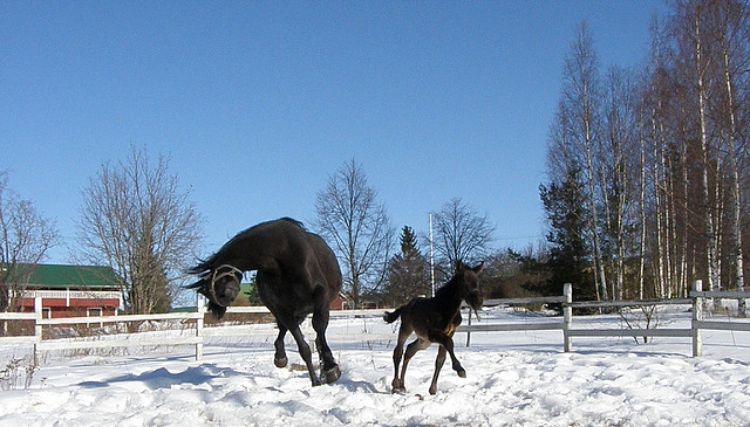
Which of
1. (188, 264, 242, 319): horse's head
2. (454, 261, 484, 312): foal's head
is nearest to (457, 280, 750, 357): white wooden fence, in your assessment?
(454, 261, 484, 312): foal's head

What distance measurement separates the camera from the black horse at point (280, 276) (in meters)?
8.13

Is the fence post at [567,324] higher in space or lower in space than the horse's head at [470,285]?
lower

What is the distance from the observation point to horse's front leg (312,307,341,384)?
8094 millimetres

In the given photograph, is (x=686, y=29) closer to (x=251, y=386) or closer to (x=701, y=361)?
(x=701, y=361)

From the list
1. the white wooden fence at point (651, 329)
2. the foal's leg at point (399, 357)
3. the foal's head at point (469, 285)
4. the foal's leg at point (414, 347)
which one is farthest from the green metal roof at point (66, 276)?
the foal's head at point (469, 285)

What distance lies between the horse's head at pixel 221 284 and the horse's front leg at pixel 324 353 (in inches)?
39.4

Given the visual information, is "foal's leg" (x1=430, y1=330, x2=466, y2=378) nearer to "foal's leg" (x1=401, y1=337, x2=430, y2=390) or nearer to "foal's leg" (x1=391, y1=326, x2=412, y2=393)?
"foal's leg" (x1=401, y1=337, x2=430, y2=390)

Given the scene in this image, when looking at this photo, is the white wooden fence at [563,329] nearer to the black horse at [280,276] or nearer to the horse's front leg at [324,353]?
the black horse at [280,276]

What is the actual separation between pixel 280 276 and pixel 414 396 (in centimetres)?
214

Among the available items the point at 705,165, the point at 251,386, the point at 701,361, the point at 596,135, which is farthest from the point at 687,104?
the point at 251,386

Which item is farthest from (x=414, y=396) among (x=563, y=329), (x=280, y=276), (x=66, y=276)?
(x=66, y=276)

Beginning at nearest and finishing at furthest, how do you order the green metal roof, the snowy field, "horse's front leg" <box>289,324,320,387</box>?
the snowy field
"horse's front leg" <box>289,324,320,387</box>
the green metal roof

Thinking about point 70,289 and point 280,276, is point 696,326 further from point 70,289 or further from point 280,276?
point 70,289

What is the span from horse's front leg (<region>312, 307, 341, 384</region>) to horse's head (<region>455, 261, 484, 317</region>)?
1.60 metres
